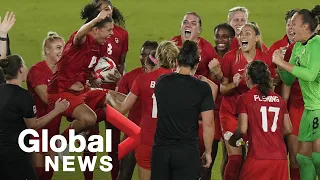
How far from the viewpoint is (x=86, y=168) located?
9.37m

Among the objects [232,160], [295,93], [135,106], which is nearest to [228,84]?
[295,93]

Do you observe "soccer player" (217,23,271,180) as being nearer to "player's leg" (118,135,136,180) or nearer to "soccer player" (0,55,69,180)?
"player's leg" (118,135,136,180)

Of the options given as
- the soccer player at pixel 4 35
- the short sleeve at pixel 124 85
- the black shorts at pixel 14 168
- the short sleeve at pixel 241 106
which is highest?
the soccer player at pixel 4 35

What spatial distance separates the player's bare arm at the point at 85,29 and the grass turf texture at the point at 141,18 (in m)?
5.89

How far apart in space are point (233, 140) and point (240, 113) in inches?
13.0

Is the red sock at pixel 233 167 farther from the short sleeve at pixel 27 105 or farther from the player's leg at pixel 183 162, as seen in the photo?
the short sleeve at pixel 27 105

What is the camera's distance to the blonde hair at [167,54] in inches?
308

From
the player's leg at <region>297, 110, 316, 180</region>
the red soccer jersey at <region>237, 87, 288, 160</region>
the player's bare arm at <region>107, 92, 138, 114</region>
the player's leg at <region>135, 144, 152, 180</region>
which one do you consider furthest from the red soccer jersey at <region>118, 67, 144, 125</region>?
the player's leg at <region>297, 110, 316, 180</region>

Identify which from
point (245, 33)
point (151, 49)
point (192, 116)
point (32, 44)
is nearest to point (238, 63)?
point (245, 33)

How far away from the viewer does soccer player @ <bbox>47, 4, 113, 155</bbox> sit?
27.2ft

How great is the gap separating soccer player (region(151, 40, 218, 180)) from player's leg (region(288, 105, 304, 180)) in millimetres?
1917

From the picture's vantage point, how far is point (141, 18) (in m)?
15.5

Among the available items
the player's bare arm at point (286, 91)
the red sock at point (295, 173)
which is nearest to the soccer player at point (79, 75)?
the player's bare arm at point (286, 91)

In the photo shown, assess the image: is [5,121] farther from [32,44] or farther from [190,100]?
[32,44]
